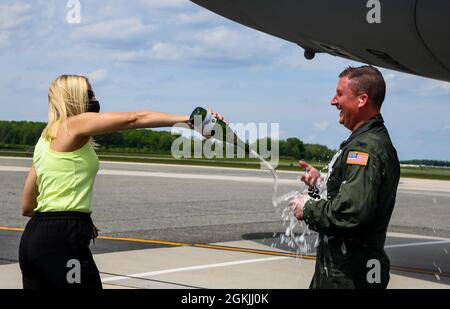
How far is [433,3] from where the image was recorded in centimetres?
743

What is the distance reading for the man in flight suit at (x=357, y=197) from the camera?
382cm

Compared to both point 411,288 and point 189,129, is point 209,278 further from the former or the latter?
point 189,129

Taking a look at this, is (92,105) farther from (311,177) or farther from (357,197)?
(357,197)

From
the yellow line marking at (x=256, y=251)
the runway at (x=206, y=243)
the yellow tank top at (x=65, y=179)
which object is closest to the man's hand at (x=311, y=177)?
the yellow tank top at (x=65, y=179)

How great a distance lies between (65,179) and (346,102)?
1.83 meters

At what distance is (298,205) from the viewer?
13.2 ft

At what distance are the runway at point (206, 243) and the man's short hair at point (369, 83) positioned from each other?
4525 mm

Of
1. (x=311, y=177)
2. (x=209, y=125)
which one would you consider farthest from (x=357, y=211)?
(x=209, y=125)

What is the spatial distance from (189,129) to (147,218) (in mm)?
11407

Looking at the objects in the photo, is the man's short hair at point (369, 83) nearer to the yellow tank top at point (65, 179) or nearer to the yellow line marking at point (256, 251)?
the yellow tank top at point (65, 179)

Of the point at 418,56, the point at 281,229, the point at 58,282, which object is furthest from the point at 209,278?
the point at 281,229

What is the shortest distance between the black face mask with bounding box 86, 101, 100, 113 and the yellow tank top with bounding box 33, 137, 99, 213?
0.22 metres

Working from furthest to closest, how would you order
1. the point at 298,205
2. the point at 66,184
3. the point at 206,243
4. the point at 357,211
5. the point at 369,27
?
the point at 206,243
the point at 369,27
the point at 66,184
the point at 298,205
the point at 357,211
